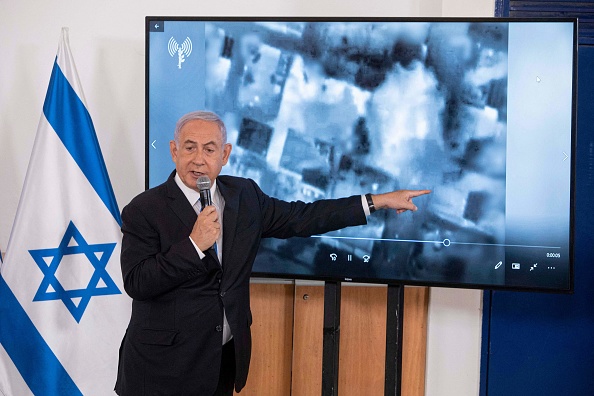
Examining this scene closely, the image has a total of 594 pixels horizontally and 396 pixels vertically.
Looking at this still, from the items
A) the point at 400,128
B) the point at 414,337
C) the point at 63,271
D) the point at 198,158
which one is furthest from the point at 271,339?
the point at 198,158

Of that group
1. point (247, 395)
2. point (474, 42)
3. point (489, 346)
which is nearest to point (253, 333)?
point (247, 395)

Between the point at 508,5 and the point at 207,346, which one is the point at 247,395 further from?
the point at 508,5

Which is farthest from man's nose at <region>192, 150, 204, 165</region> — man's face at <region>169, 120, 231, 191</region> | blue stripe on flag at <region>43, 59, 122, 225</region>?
blue stripe on flag at <region>43, 59, 122, 225</region>

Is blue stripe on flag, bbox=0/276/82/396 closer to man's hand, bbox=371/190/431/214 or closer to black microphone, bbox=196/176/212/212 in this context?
black microphone, bbox=196/176/212/212

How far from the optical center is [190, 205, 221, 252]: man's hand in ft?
7.89

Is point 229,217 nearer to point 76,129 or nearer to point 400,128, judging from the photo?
point 400,128

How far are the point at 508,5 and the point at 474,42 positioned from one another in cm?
67

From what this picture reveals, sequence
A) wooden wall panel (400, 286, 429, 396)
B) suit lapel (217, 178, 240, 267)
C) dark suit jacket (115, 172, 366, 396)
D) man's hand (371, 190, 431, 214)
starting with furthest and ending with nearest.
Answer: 1. wooden wall panel (400, 286, 429, 396)
2. man's hand (371, 190, 431, 214)
3. suit lapel (217, 178, 240, 267)
4. dark suit jacket (115, 172, 366, 396)

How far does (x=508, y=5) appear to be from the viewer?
3719 mm

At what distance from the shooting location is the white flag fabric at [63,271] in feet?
11.5

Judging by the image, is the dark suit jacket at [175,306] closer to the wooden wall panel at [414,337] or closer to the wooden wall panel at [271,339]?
the wooden wall panel at [271,339]

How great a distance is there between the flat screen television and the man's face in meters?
0.71

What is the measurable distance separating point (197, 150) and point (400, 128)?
1009 millimetres

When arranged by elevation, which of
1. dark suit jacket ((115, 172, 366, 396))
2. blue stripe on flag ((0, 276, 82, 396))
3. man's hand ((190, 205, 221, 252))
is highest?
man's hand ((190, 205, 221, 252))
